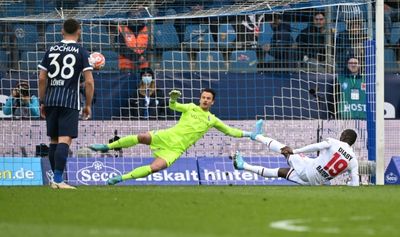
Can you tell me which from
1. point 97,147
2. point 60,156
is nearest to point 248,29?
point 97,147

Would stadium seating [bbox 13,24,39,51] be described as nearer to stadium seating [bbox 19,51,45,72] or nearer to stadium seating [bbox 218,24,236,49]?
stadium seating [bbox 19,51,45,72]

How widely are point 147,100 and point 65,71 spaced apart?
615 centimetres

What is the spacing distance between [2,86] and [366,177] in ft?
23.4

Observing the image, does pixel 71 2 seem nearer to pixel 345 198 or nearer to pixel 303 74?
pixel 303 74

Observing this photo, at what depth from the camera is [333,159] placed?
56.3ft

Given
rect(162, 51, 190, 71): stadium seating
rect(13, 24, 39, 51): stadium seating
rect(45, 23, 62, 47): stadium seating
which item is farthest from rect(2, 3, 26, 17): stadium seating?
rect(162, 51, 190, 71): stadium seating

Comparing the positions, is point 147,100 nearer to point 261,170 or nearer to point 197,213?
point 261,170

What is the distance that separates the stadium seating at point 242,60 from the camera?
862 inches

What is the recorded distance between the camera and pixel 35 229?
28.7ft

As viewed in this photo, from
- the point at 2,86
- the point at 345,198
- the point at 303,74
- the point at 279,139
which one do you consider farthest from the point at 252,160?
the point at 345,198

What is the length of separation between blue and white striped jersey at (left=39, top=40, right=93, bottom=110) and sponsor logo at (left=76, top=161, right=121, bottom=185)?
4.85 metres

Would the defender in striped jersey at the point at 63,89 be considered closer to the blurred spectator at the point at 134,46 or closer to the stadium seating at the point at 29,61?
the stadium seating at the point at 29,61

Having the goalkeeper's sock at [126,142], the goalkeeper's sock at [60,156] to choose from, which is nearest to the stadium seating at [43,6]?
the goalkeeper's sock at [126,142]

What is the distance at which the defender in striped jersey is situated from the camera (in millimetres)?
14391
